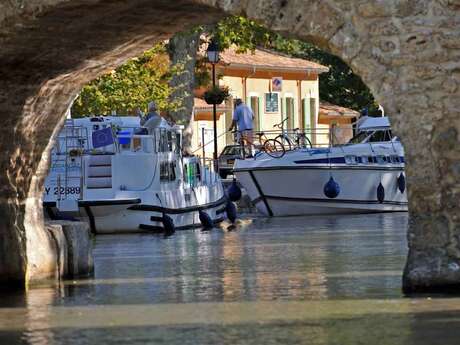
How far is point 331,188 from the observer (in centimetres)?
3647

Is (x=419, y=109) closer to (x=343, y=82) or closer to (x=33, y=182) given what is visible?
(x=33, y=182)

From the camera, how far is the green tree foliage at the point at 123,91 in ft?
120

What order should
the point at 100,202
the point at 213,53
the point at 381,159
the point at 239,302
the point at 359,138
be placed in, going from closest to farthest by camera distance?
the point at 239,302
the point at 100,202
the point at 381,159
the point at 359,138
the point at 213,53

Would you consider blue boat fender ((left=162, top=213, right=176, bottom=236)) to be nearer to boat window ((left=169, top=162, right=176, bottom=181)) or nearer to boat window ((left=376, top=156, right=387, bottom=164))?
boat window ((left=169, top=162, right=176, bottom=181))

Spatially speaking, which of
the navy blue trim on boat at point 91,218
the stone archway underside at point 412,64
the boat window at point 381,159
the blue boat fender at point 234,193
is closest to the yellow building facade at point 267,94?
the blue boat fender at point 234,193

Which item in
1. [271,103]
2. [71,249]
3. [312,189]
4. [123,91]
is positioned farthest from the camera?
[271,103]

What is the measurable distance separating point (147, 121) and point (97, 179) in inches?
71.7

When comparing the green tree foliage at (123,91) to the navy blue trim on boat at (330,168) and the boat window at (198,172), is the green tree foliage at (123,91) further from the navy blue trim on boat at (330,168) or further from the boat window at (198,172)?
the boat window at (198,172)

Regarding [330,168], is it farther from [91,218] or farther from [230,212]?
[91,218]

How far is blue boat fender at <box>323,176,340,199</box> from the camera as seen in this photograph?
3644 centimetres

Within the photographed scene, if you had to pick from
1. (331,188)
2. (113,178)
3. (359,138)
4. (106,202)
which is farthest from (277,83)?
(106,202)

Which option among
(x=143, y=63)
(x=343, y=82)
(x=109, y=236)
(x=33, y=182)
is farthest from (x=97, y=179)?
(x=343, y=82)

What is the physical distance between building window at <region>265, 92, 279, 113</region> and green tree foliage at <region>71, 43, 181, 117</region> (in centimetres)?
2554

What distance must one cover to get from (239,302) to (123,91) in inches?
884
